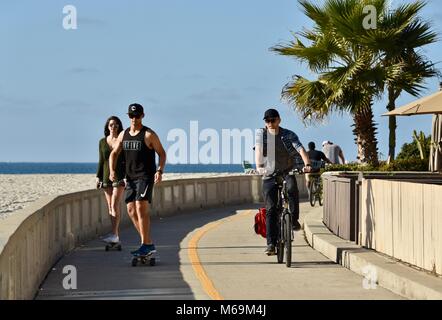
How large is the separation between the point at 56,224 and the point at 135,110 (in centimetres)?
199

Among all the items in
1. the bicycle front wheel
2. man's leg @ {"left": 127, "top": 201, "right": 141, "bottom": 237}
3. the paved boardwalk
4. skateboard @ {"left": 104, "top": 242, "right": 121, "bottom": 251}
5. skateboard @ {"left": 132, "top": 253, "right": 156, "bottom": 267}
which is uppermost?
man's leg @ {"left": 127, "top": 201, "right": 141, "bottom": 237}

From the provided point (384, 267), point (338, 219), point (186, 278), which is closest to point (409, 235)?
point (384, 267)

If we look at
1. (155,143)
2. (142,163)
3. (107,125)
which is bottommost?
(142,163)

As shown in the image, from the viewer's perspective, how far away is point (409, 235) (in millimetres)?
13773

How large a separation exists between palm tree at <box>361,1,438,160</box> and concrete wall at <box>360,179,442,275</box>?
65.0ft

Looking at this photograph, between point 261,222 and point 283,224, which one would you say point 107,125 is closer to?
point 261,222

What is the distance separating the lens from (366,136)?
127ft

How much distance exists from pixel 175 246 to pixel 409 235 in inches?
225

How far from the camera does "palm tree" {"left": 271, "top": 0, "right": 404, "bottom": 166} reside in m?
35.2

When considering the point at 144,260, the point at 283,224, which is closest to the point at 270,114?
the point at 283,224

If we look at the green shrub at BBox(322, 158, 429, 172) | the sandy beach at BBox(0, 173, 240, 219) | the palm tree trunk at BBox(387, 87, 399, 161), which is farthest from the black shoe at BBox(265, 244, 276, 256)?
the palm tree trunk at BBox(387, 87, 399, 161)

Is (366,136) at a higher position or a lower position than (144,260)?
higher

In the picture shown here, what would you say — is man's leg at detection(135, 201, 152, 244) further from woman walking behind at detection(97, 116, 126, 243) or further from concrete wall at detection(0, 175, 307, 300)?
woman walking behind at detection(97, 116, 126, 243)
